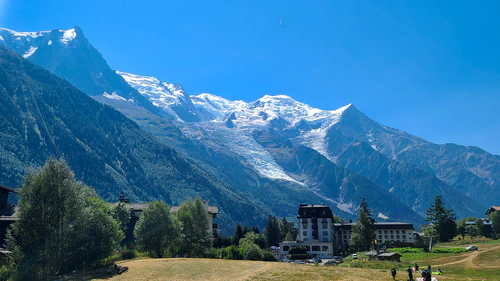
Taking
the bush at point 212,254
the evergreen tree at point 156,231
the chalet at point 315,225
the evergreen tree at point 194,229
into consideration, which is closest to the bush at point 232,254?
the bush at point 212,254

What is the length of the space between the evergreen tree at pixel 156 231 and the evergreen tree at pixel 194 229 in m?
6.30

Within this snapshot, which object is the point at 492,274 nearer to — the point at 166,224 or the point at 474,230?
the point at 166,224

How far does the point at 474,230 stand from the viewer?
545 ft

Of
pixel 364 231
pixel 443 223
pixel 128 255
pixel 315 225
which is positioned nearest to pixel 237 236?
pixel 315 225

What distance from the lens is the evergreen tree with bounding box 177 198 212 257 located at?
98375 mm

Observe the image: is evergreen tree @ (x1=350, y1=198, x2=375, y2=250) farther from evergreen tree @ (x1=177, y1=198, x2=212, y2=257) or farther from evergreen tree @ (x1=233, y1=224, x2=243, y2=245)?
evergreen tree @ (x1=177, y1=198, x2=212, y2=257)

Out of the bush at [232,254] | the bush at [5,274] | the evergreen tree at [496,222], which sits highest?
the evergreen tree at [496,222]

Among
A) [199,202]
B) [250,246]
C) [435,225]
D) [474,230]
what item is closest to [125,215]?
[199,202]

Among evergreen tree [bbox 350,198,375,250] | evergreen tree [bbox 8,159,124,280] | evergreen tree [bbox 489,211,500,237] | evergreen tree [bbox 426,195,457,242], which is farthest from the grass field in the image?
evergreen tree [bbox 489,211,500,237]

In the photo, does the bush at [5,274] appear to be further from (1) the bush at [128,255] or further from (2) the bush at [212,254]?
(2) the bush at [212,254]

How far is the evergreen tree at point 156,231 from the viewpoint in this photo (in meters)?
86.1

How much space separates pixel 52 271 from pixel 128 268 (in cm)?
1060

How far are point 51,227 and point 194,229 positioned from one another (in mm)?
43953

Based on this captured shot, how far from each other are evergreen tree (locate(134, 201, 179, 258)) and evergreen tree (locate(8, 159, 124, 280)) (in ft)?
71.7
